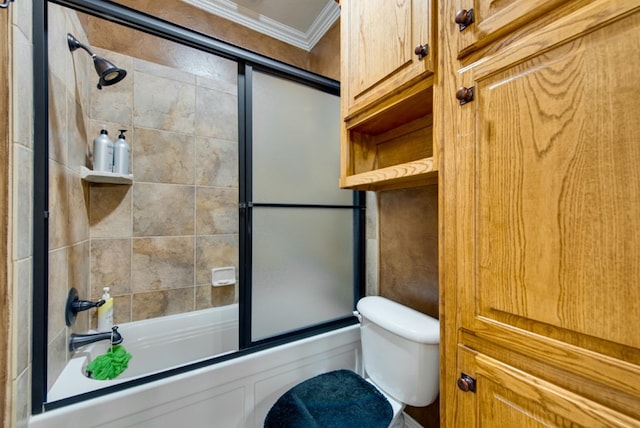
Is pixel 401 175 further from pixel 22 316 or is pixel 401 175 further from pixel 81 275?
pixel 81 275

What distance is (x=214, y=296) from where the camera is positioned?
6.55 ft

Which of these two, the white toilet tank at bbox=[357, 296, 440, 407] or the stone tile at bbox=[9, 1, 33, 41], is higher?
the stone tile at bbox=[9, 1, 33, 41]

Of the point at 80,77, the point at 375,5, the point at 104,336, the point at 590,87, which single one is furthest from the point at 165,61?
the point at 590,87

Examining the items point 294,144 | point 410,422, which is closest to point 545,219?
point 294,144

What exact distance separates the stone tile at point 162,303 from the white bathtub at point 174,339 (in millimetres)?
37

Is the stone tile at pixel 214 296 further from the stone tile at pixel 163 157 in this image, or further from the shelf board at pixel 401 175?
the shelf board at pixel 401 175

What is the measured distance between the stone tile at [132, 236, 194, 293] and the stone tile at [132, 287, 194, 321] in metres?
0.04

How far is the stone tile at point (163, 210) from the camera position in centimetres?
176

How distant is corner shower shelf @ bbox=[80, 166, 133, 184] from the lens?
4.77 ft

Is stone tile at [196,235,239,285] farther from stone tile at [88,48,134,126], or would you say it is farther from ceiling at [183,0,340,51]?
ceiling at [183,0,340,51]

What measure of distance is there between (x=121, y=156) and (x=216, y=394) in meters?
1.47

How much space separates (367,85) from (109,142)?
5.13 ft

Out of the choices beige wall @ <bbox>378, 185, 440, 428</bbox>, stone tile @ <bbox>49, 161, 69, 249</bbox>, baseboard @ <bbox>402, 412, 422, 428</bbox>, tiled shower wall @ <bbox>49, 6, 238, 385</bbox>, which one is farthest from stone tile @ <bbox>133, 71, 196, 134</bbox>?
baseboard @ <bbox>402, 412, 422, 428</bbox>

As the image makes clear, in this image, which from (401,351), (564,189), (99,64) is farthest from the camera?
(99,64)
